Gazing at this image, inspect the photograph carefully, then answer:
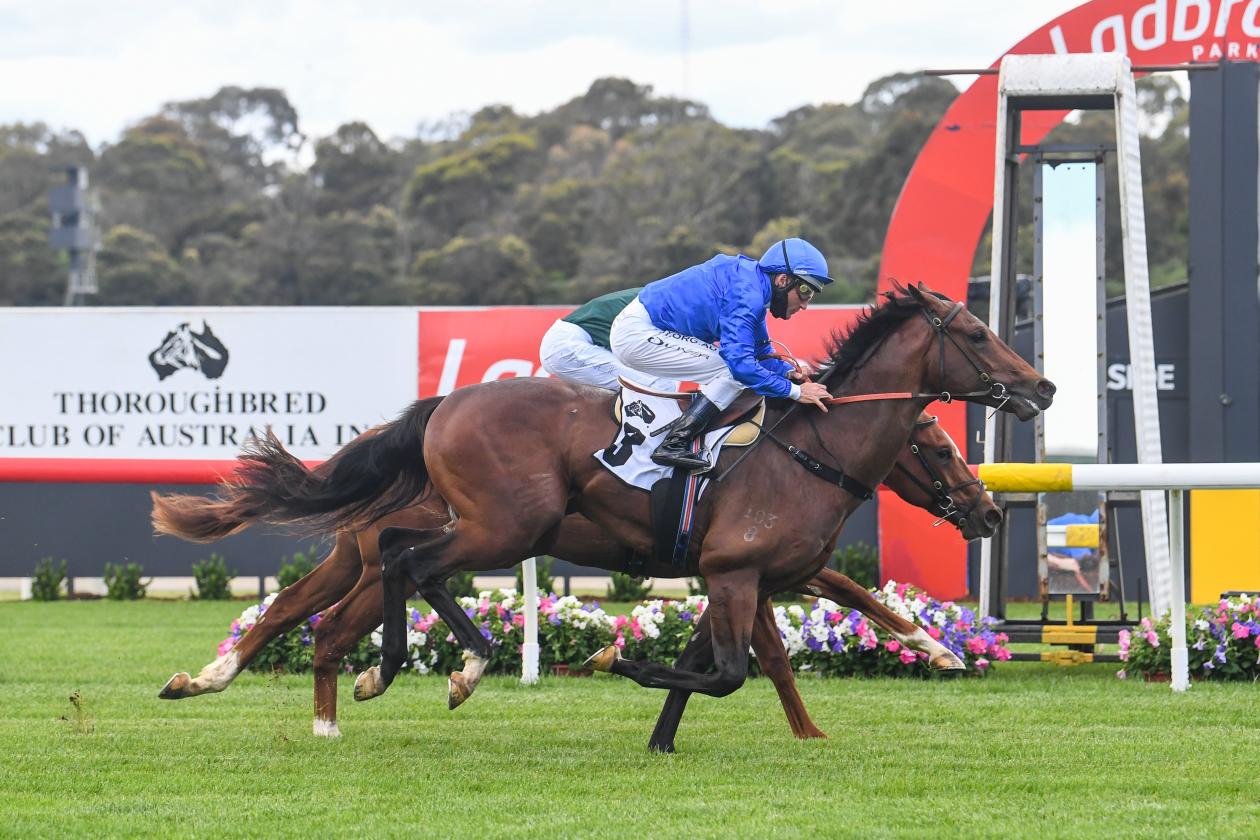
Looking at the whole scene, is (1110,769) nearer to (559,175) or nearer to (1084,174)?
(1084,174)

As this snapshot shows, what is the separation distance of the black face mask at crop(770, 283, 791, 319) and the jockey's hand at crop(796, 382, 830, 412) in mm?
288

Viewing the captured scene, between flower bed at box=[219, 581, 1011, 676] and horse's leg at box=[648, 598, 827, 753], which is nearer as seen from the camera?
horse's leg at box=[648, 598, 827, 753]

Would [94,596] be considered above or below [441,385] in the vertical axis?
below

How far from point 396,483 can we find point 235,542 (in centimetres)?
891

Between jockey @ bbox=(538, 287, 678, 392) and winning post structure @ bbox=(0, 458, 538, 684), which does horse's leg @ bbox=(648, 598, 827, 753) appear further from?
winning post structure @ bbox=(0, 458, 538, 684)

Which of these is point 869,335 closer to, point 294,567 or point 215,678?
point 215,678

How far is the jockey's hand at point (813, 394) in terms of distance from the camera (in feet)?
20.6

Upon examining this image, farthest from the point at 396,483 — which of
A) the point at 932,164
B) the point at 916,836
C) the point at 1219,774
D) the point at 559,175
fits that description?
the point at 559,175

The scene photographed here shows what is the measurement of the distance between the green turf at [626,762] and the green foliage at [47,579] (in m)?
6.32

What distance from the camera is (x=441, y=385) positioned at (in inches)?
571

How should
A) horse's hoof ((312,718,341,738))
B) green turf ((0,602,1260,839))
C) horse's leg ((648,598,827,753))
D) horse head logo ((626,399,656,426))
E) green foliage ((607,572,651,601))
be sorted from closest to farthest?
green turf ((0,602,1260,839))
horse head logo ((626,399,656,426))
horse's leg ((648,598,827,753))
horse's hoof ((312,718,341,738))
green foliage ((607,572,651,601))

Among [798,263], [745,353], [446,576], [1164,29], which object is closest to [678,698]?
[446,576]

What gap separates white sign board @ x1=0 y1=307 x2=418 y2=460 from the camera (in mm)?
14734

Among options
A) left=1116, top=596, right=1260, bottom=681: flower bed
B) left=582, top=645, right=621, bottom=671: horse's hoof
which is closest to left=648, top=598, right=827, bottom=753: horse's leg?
left=582, top=645, right=621, bottom=671: horse's hoof
